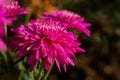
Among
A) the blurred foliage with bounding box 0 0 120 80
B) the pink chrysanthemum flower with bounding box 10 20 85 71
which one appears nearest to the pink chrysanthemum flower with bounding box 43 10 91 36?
the pink chrysanthemum flower with bounding box 10 20 85 71

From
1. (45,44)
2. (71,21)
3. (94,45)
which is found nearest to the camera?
(45,44)

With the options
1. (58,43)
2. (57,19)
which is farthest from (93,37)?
(58,43)

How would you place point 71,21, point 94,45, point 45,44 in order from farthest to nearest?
point 94,45, point 71,21, point 45,44

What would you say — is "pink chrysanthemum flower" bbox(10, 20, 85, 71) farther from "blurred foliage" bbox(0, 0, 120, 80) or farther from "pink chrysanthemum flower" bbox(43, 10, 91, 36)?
"blurred foliage" bbox(0, 0, 120, 80)

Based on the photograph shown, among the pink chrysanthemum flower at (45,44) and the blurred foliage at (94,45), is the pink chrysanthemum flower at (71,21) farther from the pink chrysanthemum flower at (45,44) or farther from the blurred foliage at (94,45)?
the blurred foliage at (94,45)

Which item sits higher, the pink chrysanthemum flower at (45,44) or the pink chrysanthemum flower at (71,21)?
the pink chrysanthemum flower at (45,44)

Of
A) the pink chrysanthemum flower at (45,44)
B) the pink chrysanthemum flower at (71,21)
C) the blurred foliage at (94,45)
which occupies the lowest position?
the blurred foliage at (94,45)

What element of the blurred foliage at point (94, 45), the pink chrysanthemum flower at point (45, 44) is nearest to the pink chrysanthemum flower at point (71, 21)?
Answer: the pink chrysanthemum flower at point (45, 44)

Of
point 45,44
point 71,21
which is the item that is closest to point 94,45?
point 71,21

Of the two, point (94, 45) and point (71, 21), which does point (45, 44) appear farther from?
point (94, 45)

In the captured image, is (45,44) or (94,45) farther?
(94,45)
